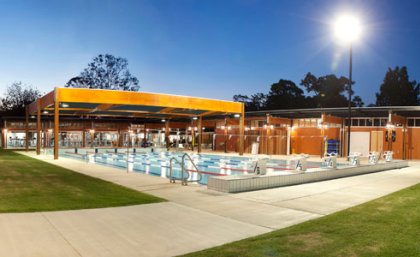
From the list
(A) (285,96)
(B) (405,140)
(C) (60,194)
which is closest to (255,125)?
(B) (405,140)

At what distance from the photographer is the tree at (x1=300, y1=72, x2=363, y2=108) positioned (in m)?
64.6

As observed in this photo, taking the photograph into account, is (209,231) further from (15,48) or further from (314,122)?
(15,48)

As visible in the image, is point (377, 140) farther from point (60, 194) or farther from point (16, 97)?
point (16, 97)

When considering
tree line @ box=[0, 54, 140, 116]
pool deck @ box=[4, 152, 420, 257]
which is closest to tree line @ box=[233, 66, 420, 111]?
tree line @ box=[0, 54, 140, 116]

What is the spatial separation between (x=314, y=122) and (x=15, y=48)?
4701 cm

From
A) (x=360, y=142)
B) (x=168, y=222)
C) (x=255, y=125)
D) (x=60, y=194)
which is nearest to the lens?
(x=168, y=222)

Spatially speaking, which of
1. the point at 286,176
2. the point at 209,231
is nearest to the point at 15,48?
the point at 286,176

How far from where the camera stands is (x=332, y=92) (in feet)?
219

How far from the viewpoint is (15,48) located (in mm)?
55438

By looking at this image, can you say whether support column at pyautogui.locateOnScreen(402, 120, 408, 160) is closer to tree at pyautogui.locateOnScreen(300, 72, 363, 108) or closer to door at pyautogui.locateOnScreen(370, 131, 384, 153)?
door at pyautogui.locateOnScreen(370, 131, 384, 153)

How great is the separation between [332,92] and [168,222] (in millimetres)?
65173

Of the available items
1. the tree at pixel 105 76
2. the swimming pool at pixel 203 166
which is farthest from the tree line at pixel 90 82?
the swimming pool at pixel 203 166

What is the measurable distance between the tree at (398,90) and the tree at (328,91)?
681 centimetres

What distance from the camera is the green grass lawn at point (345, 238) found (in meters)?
4.88
